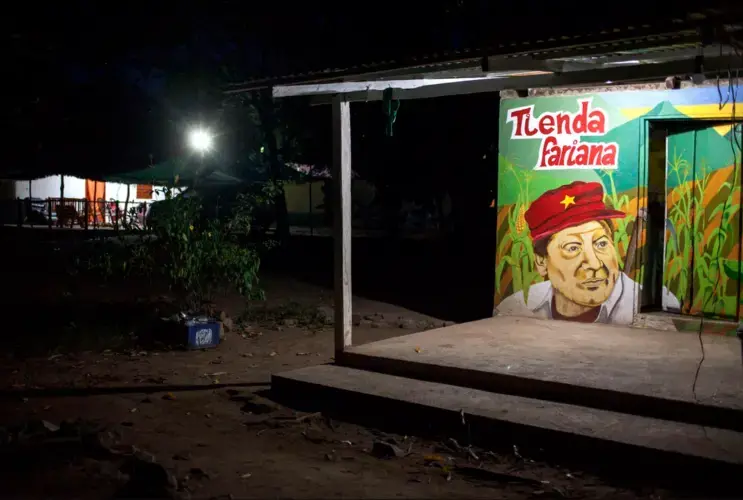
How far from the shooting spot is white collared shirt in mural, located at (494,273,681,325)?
9375 mm

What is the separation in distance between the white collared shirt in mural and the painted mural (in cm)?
1

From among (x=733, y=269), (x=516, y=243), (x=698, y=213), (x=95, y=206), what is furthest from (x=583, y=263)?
(x=95, y=206)

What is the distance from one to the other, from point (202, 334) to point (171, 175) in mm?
15405

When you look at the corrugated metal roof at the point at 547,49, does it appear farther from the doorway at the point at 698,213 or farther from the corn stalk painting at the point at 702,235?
the corn stalk painting at the point at 702,235

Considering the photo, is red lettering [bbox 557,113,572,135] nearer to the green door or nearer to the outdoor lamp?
the green door

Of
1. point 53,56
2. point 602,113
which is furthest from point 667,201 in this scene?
point 53,56

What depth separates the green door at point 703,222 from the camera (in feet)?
28.8

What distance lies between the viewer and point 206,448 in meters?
6.09

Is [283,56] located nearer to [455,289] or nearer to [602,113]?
[455,289]

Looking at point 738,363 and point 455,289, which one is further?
point 455,289

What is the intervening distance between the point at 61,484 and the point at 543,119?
7.18m

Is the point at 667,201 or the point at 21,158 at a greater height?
the point at 21,158

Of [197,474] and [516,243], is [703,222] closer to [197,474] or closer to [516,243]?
[516,243]

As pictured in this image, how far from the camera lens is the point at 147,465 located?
17.0 ft
